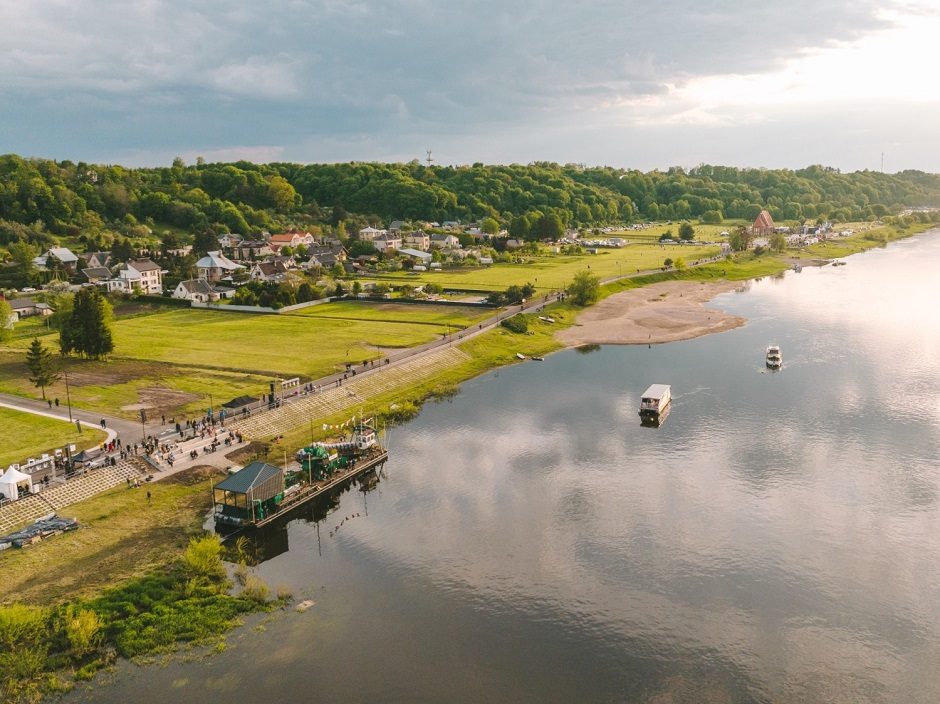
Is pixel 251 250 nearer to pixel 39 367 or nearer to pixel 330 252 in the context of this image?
pixel 330 252

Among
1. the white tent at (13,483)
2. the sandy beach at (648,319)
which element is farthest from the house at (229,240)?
the white tent at (13,483)

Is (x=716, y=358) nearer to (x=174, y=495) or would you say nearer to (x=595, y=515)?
(x=595, y=515)

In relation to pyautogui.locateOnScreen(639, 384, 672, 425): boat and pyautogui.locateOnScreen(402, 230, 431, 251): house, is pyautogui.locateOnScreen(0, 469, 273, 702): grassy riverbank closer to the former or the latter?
pyautogui.locateOnScreen(639, 384, 672, 425): boat

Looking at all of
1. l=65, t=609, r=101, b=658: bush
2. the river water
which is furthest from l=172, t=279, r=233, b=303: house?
l=65, t=609, r=101, b=658: bush

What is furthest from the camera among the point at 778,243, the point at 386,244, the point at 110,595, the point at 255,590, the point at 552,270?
the point at 778,243

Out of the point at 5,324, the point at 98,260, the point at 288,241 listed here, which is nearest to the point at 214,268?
the point at 98,260

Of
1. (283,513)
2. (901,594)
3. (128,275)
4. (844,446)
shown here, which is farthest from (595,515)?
(128,275)
